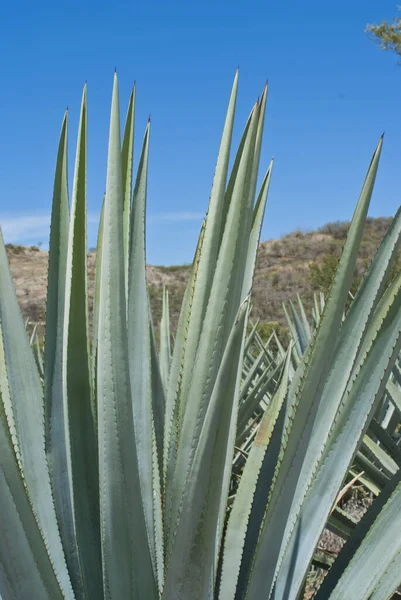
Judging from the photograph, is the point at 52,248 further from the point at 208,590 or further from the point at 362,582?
the point at 362,582

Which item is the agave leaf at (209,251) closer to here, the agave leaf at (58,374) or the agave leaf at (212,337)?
the agave leaf at (212,337)

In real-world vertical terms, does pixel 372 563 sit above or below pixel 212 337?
below

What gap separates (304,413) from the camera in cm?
102

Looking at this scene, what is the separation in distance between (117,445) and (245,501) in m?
0.35

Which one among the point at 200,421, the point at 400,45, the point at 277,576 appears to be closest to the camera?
the point at 200,421

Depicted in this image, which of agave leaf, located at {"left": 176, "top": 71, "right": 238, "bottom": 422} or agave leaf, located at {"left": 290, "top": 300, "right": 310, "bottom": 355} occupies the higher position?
agave leaf, located at {"left": 290, "top": 300, "right": 310, "bottom": 355}

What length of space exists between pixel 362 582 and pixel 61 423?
55cm

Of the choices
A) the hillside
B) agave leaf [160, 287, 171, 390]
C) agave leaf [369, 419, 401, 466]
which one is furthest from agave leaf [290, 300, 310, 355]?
the hillside

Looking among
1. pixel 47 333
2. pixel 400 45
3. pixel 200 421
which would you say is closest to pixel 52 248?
pixel 47 333

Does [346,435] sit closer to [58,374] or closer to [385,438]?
[58,374]

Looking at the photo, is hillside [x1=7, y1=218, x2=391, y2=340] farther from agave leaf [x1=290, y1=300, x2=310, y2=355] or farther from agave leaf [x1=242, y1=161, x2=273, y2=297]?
agave leaf [x1=242, y1=161, x2=273, y2=297]

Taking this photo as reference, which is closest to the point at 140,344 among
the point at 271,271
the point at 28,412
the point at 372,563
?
the point at 28,412

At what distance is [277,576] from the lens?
115cm

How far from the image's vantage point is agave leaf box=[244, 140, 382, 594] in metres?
1.01
